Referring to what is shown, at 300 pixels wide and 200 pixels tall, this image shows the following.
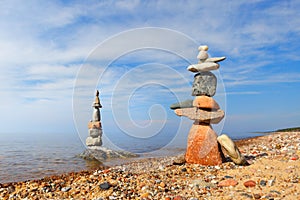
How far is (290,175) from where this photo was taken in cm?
620

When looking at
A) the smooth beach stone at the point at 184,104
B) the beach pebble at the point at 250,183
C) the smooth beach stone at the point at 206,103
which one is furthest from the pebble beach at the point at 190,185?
the smooth beach stone at the point at 184,104

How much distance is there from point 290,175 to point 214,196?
7.25 feet

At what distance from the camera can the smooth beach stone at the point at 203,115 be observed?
8500 mm

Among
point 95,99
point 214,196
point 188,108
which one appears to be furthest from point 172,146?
point 214,196

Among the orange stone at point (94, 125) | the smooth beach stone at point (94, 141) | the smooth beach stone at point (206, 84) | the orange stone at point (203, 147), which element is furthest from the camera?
the smooth beach stone at point (94, 141)

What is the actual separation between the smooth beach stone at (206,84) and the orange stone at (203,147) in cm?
112

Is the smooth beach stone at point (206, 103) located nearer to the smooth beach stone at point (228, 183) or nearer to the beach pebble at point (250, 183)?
the smooth beach stone at point (228, 183)

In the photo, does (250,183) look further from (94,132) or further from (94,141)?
(94,141)

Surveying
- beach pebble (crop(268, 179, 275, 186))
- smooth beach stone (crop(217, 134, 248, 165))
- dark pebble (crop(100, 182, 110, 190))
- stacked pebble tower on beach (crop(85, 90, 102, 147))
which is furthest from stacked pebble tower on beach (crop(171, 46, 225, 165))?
stacked pebble tower on beach (crop(85, 90, 102, 147))

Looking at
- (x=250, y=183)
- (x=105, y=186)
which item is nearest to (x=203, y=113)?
(x=250, y=183)

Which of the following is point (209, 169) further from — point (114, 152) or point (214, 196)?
point (114, 152)

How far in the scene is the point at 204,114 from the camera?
8539mm

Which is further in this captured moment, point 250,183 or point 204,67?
point 204,67

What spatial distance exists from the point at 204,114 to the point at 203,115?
5 centimetres
